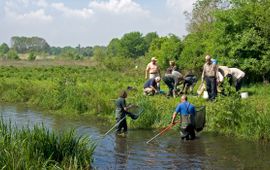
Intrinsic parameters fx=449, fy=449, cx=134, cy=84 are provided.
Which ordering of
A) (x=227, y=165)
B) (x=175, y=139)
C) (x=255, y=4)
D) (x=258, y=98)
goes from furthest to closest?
(x=255, y=4), (x=258, y=98), (x=175, y=139), (x=227, y=165)

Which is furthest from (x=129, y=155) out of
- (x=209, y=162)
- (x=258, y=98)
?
(x=258, y=98)

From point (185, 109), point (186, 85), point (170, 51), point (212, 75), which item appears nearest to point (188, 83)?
point (186, 85)

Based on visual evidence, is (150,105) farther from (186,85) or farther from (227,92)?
(186,85)

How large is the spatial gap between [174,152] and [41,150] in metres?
4.60

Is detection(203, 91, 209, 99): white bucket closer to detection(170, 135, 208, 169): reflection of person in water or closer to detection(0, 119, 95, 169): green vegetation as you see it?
detection(170, 135, 208, 169): reflection of person in water

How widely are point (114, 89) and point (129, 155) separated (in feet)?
35.5

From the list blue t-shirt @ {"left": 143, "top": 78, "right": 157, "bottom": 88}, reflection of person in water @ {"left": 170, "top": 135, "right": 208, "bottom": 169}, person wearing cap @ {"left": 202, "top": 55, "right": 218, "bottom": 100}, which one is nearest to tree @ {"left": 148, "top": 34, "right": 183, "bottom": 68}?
blue t-shirt @ {"left": 143, "top": 78, "right": 157, "bottom": 88}

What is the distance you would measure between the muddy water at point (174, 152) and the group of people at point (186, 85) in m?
0.59

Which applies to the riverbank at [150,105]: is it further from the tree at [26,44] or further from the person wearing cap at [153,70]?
the tree at [26,44]

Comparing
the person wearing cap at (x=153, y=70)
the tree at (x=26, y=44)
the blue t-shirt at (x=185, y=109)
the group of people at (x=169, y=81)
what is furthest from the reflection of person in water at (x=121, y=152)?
the tree at (x=26, y=44)

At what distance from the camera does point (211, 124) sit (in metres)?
16.2

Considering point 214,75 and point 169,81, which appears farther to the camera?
point 169,81

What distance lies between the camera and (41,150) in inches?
A: 404

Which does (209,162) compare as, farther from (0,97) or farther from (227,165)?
(0,97)
